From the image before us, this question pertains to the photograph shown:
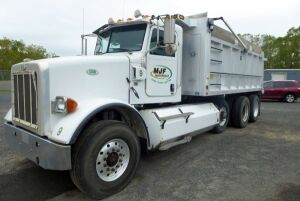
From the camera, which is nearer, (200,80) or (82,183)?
(82,183)

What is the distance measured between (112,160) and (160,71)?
2038 mm

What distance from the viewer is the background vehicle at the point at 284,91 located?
1995cm

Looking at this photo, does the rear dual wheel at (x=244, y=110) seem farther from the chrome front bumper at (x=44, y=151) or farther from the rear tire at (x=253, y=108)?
the chrome front bumper at (x=44, y=151)

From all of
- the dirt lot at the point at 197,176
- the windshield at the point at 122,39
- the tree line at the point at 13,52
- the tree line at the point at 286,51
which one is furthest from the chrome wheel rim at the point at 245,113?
the tree line at the point at 13,52

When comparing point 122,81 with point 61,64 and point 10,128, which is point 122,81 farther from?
point 10,128

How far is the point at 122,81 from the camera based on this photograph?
189 inches

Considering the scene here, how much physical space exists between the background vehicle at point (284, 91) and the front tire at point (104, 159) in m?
18.0

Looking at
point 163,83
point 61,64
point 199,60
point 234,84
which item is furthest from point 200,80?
point 61,64

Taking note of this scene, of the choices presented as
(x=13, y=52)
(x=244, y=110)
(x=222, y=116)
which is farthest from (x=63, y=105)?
(x=13, y=52)

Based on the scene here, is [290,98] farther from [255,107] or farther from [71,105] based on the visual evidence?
[71,105]

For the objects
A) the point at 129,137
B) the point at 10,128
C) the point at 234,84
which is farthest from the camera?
the point at 234,84

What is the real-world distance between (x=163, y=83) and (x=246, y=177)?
88.4 inches

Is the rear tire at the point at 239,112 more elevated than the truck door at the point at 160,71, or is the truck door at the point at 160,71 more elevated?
the truck door at the point at 160,71

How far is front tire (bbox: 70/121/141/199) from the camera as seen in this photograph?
3871 millimetres
